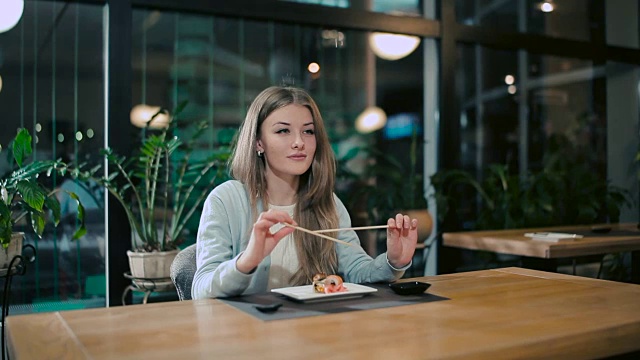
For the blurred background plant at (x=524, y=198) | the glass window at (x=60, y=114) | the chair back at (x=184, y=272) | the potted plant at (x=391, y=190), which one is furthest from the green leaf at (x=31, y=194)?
the blurred background plant at (x=524, y=198)

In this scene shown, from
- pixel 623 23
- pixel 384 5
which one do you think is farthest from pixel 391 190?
pixel 623 23

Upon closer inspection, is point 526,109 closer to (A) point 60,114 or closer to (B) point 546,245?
(B) point 546,245

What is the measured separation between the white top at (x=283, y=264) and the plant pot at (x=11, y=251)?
1.34 m

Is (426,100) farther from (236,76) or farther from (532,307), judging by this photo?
(532,307)

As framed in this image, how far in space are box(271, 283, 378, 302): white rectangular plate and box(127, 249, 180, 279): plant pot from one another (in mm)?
1555

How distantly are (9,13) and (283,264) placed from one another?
228 centimetres

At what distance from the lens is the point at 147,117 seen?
11.8 ft

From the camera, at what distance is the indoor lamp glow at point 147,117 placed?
3559 mm

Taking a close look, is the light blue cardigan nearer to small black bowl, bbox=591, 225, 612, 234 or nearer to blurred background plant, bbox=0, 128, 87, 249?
blurred background plant, bbox=0, 128, 87, 249

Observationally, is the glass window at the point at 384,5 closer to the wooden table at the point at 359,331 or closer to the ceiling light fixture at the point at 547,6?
the ceiling light fixture at the point at 547,6

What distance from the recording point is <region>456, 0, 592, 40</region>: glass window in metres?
4.70

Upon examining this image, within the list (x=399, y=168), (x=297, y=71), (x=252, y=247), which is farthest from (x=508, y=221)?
(x=252, y=247)

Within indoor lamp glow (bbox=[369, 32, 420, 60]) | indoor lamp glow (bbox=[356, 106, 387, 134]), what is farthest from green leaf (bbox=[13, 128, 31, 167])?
indoor lamp glow (bbox=[369, 32, 420, 60])

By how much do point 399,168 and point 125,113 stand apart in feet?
6.24
